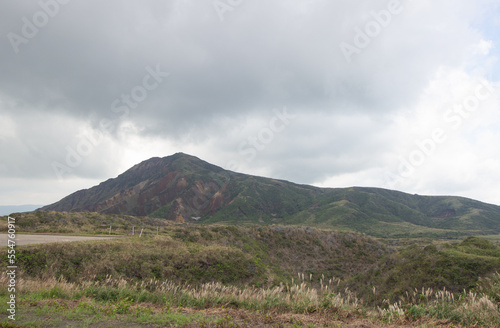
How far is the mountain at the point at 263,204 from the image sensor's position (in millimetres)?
113062

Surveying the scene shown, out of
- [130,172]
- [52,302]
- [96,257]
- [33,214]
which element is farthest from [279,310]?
[130,172]

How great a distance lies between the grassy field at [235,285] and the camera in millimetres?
7430

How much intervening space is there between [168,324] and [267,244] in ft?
116

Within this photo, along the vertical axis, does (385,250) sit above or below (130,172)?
below

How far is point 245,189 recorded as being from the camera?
153875 millimetres

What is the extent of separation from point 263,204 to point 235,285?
123292mm

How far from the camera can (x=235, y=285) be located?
19.8m

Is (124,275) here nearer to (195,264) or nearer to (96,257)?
(96,257)

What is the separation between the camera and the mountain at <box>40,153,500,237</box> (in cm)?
11306

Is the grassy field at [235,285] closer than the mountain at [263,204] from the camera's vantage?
Yes

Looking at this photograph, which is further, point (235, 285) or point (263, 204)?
point (263, 204)

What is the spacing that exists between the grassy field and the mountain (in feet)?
226

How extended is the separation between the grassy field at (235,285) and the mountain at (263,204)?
68775 mm

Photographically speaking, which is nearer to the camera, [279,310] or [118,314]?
[118,314]
